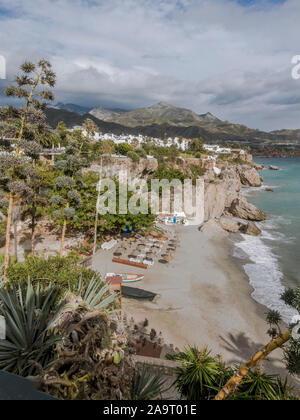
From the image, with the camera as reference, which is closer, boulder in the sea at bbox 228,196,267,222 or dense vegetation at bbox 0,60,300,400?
dense vegetation at bbox 0,60,300,400

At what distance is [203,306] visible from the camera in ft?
42.8

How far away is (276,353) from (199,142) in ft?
218

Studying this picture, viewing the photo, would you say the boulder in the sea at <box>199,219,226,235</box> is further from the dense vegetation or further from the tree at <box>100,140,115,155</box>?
the dense vegetation

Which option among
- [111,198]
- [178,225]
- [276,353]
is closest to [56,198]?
[111,198]

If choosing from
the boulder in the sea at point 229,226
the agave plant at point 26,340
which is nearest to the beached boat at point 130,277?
the agave plant at point 26,340

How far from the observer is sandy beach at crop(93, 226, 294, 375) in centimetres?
1040

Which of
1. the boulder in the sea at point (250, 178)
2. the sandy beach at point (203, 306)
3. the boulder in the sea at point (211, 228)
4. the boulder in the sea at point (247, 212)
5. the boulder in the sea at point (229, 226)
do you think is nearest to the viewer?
the sandy beach at point (203, 306)

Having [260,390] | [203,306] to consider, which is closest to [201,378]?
[260,390]

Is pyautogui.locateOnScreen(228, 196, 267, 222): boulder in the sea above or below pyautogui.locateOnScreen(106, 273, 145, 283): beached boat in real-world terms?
above

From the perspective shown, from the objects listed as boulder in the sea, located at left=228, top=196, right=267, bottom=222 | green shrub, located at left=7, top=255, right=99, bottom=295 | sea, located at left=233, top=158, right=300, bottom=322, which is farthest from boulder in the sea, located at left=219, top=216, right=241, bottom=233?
green shrub, located at left=7, top=255, right=99, bottom=295

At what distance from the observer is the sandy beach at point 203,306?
10.4m

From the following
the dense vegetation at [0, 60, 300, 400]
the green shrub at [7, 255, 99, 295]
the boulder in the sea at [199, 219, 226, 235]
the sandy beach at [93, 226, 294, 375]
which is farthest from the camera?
the boulder in the sea at [199, 219, 226, 235]

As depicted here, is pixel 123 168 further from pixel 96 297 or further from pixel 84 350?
pixel 84 350

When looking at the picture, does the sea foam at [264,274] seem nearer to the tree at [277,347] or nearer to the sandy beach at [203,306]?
the sandy beach at [203,306]
